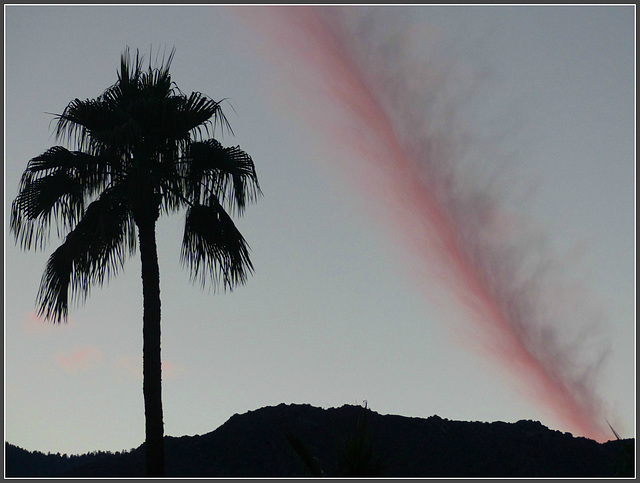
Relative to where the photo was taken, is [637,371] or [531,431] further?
[531,431]

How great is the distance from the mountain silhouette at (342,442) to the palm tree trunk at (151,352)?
6.77 meters

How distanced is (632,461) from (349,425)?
11.1 meters

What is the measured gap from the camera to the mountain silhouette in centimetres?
2250

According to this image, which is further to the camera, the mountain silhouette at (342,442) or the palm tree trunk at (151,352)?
the mountain silhouette at (342,442)

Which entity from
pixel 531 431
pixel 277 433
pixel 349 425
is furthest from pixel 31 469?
pixel 531 431

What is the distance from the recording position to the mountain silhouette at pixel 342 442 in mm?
22500

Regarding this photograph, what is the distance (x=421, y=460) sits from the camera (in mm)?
23547

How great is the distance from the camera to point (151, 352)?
1582 centimetres

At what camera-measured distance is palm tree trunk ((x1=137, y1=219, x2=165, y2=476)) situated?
15.2 meters

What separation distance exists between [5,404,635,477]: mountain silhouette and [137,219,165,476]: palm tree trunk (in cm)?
677

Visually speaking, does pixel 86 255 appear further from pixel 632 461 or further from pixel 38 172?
pixel 632 461

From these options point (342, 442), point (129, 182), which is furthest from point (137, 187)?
point (342, 442)

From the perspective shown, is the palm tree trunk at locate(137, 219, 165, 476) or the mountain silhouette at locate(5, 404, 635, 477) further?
the mountain silhouette at locate(5, 404, 635, 477)

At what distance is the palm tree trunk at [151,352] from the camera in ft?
50.0
